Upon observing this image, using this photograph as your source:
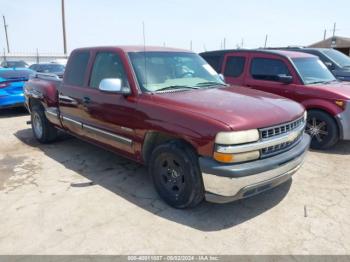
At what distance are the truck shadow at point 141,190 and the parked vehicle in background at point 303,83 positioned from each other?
76.8 inches

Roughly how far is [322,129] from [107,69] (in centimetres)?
393

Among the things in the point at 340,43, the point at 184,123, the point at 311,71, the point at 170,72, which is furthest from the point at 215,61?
the point at 340,43

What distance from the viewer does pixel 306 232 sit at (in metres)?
3.14

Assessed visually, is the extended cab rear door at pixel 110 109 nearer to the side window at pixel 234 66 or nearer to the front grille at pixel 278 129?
the front grille at pixel 278 129

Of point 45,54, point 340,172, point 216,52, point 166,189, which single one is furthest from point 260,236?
point 45,54

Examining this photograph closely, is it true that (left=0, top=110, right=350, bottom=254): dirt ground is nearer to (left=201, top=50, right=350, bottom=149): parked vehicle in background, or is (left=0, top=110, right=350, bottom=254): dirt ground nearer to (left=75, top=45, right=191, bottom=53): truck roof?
(left=201, top=50, right=350, bottom=149): parked vehicle in background

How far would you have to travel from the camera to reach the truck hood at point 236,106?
3.07 meters

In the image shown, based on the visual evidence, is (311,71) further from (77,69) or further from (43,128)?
(43,128)

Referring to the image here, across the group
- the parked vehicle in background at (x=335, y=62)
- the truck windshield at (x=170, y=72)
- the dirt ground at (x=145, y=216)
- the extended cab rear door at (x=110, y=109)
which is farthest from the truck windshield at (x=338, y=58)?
the extended cab rear door at (x=110, y=109)

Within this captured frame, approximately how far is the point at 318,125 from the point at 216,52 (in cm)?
300

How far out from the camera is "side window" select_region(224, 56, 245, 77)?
6867 mm

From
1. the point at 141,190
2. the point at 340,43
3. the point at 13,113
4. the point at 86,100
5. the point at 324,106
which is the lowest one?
the point at 13,113

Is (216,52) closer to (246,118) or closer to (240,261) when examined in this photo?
(246,118)

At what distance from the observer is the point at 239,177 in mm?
2957
